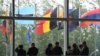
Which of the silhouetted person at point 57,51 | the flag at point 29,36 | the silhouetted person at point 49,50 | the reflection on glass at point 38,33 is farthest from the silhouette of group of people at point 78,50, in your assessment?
the flag at point 29,36

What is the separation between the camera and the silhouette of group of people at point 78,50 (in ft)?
32.8

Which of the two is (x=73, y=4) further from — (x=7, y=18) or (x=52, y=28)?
(x=7, y=18)

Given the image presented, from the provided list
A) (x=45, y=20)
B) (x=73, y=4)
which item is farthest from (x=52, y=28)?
(x=73, y=4)

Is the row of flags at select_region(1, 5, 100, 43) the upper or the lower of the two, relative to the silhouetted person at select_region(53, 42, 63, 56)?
upper

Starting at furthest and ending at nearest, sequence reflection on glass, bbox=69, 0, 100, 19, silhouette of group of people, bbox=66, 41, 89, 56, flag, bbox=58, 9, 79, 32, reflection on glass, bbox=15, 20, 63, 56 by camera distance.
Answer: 1. reflection on glass, bbox=69, 0, 100, 19
2. flag, bbox=58, 9, 79, 32
3. reflection on glass, bbox=15, 20, 63, 56
4. silhouette of group of people, bbox=66, 41, 89, 56

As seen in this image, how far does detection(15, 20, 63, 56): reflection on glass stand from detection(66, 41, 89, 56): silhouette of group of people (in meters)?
0.72

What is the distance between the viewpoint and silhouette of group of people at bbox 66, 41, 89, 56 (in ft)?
32.8

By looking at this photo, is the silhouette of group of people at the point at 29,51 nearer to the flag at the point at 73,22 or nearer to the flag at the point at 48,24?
the flag at the point at 48,24

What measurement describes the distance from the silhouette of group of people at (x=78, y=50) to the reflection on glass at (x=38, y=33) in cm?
72

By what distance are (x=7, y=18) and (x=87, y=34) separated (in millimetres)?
3036

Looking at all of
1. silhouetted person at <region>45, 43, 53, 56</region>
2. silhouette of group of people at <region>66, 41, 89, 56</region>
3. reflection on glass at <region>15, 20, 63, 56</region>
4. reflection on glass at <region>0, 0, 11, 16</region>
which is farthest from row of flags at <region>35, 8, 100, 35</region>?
reflection on glass at <region>0, 0, 11, 16</region>

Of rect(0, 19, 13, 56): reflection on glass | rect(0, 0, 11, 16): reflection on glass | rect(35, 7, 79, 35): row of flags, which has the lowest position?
rect(0, 19, 13, 56): reflection on glass

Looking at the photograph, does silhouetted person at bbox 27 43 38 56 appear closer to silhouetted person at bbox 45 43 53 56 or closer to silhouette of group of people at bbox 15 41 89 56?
silhouette of group of people at bbox 15 41 89 56

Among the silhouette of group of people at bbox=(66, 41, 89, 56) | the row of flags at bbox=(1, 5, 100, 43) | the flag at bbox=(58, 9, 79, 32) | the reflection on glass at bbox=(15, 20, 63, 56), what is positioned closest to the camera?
the silhouette of group of people at bbox=(66, 41, 89, 56)
